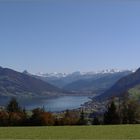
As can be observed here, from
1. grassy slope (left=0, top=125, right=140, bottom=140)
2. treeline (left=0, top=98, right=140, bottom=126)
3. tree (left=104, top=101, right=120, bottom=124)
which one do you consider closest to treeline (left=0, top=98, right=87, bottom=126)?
treeline (left=0, top=98, right=140, bottom=126)

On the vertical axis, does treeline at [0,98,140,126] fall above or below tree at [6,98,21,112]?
below

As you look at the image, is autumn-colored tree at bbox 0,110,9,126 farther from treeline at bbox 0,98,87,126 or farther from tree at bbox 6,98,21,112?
tree at bbox 6,98,21,112

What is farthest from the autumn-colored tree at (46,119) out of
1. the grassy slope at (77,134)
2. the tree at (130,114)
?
the grassy slope at (77,134)

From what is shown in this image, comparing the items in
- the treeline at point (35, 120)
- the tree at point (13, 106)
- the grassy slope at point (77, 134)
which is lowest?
the grassy slope at point (77, 134)

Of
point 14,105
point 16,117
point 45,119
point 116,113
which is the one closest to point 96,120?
point 116,113

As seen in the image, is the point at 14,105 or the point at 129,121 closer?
the point at 129,121

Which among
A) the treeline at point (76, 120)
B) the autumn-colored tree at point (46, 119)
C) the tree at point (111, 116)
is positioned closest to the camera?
the treeline at point (76, 120)

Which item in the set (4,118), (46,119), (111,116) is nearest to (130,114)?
(111,116)

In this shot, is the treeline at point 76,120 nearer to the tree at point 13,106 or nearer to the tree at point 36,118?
the tree at point 36,118

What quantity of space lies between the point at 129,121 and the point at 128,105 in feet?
22.2

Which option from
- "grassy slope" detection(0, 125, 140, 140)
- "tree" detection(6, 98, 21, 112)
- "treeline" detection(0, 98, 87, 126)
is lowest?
"grassy slope" detection(0, 125, 140, 140)

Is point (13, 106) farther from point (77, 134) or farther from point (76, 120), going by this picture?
point (77, 134)

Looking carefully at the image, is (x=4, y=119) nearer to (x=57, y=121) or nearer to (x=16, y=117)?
(x=16, y=117)

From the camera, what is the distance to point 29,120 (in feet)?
208
